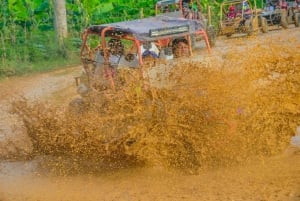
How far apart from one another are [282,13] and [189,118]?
14233 millimetres

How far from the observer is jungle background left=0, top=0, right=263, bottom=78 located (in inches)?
663

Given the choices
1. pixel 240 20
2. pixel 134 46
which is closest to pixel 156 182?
pixel 134 46

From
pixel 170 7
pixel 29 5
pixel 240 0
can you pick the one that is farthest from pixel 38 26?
pixel 240 0

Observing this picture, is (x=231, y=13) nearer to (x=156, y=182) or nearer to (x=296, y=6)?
(x=296, y=6)

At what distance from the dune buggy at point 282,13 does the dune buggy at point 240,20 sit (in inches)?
17.8

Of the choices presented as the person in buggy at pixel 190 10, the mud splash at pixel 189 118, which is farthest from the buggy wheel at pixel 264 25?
the mud splash at pixel 189 118

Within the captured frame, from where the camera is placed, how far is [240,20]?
65.8 feet

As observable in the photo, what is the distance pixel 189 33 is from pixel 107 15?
1312 centimetres

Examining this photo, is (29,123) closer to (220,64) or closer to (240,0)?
(220,64)

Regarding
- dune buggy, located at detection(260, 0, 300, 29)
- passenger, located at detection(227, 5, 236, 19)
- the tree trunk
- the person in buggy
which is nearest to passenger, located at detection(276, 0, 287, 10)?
dune buggy, located at detection(260, 0, 300, 29)

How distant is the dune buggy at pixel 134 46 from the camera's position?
798 cm

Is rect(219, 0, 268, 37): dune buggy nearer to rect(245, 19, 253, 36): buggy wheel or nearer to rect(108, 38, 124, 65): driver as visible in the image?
rect(245, 19, 253, 36): buggy wheel

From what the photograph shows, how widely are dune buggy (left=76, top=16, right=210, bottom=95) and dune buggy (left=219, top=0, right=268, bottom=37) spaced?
11.4 meters

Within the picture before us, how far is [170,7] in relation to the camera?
20297 millimetres
